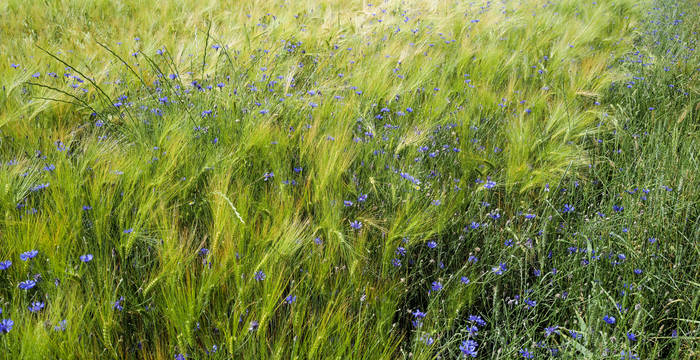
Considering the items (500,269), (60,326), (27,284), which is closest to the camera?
(60,326)

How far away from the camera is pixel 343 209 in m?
1.66

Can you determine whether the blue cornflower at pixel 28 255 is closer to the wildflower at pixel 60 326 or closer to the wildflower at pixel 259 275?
the wildflower at pixel 60 326

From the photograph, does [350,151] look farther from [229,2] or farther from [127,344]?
[229,2]

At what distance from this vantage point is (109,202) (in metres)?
1.42

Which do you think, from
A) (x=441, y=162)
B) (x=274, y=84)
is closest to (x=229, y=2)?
(x=274, y=84)

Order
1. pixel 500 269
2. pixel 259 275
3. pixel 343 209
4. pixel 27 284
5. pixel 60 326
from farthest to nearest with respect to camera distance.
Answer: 1. pixel 343 209
2. pixel 500 269
3. pixel 259 275
4. pixel 27 284
5. pixel 60 326

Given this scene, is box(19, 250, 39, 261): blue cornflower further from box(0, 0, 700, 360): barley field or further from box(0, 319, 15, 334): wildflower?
box(0, 319, 15, 334): wildflower

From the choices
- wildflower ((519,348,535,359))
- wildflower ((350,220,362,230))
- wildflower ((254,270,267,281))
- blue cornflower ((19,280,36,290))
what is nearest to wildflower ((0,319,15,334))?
blue cornflower ((19,280,36,290))

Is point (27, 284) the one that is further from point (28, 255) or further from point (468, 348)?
point (468, 348)

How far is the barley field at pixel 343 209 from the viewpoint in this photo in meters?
1.16

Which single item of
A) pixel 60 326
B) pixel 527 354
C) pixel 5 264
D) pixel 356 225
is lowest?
pixel 527 354

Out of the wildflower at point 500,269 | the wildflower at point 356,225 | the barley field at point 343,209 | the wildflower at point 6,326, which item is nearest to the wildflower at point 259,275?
the barley field at point 343,209

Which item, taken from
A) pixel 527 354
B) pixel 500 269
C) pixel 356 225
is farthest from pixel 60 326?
pixel 500 269

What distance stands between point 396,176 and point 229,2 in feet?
13.5
